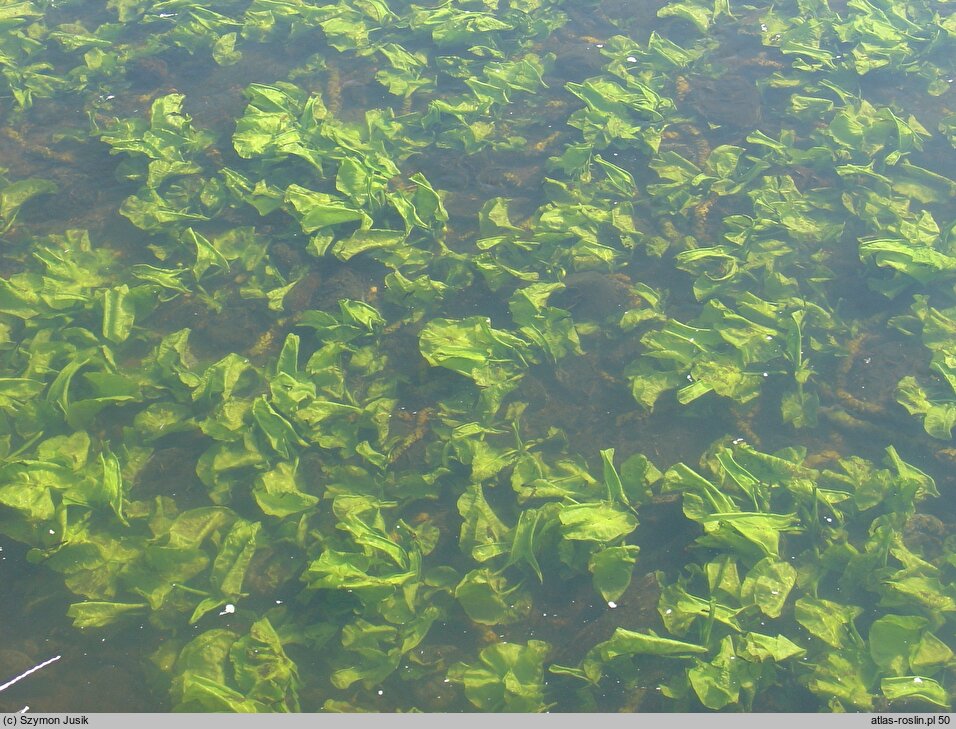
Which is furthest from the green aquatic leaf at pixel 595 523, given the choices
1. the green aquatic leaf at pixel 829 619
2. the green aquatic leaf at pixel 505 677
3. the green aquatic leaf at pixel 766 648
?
the green aquatic leaf at pixel 829 619

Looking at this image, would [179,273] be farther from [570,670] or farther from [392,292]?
[570,670]

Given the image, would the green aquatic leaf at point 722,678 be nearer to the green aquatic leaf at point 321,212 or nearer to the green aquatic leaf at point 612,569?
the green aquatic leaf at point 612,569

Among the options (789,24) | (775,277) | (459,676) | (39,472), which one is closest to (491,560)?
(459,676)

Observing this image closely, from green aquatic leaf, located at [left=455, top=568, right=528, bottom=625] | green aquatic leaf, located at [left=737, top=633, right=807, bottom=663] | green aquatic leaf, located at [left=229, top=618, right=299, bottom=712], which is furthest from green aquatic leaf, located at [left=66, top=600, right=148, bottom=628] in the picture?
green aquatic leaf, located at [left=737, top=633, right=807, bottom=663]

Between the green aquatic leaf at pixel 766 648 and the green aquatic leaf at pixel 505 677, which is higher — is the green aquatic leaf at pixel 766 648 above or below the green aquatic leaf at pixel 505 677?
above

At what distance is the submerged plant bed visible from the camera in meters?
2.97

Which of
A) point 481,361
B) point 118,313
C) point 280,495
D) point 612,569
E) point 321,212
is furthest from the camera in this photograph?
point 321,212

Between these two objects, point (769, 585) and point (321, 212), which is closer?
point (769, 585)

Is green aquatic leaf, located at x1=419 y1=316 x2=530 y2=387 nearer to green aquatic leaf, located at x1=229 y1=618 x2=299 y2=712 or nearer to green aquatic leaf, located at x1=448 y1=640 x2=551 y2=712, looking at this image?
green aquatic leaf, located at x1=448 y1=640 x2=551 y2=712

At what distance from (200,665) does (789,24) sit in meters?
5.69

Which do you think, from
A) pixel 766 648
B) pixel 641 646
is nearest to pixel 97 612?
pixel 641 646

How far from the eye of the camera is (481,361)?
3719 mm

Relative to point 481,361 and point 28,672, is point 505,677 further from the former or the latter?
point 28,672

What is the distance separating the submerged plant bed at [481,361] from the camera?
2.97 m
